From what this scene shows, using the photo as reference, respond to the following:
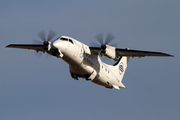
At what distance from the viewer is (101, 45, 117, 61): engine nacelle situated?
27439 millimetres

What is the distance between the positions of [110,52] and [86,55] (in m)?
2.09

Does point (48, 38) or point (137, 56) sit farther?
point (137, 56)

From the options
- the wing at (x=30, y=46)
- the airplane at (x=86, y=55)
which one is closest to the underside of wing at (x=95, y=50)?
the airplane at (x=86, y=55)

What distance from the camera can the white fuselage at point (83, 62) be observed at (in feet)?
83.4

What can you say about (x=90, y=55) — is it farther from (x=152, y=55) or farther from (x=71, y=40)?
(x=152, y=55)

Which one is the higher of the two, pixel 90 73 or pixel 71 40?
pixel 71 40

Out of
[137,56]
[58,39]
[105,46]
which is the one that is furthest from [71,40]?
[137,56]

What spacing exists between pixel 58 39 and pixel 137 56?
805cm

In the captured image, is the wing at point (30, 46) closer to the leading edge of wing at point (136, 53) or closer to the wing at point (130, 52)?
Result: the wing at point (130, 52)

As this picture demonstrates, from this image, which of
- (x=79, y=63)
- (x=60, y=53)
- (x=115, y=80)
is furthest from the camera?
(x=115, y=80)

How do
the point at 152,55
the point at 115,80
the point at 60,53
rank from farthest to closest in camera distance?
the point at 115,80
the point at 152,55
the point at 60,53

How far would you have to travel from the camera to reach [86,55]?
27641 millimetres

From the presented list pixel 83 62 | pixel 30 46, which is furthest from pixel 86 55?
pixel 30 46

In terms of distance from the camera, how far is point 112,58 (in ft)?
91.9
